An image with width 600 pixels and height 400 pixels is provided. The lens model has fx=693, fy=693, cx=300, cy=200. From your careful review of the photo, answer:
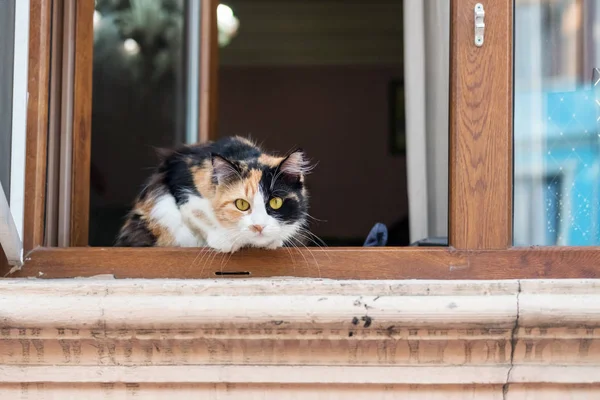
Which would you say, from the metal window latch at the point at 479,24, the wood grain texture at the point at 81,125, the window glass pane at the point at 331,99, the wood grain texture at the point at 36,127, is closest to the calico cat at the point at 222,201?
the wood grain texture at the point at 81,125

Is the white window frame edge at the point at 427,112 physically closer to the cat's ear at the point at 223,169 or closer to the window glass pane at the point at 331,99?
the cat's ear at the point at 223,169

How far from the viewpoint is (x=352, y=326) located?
1325 millimetres

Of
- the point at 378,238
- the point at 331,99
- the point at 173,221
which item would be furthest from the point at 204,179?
the point at 331,99

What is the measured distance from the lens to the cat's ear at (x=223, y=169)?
1.50 m

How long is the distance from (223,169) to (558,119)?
76cm

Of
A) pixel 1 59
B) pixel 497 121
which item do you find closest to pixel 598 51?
pixel 497 121

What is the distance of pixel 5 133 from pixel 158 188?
391mm

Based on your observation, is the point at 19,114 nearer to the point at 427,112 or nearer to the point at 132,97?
the point at 427,112

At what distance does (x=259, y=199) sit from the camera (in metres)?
1.49

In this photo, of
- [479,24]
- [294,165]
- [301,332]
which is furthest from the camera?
[294,165]

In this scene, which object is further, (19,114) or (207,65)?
(207,65)

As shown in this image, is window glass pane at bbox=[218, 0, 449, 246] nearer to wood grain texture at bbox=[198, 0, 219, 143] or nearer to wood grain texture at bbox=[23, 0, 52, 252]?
wood grain texture at bbox=[198, 0, 219, 143]

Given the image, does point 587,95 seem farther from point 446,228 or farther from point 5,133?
point 5,133

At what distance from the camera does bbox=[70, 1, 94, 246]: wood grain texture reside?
167 centimetres
